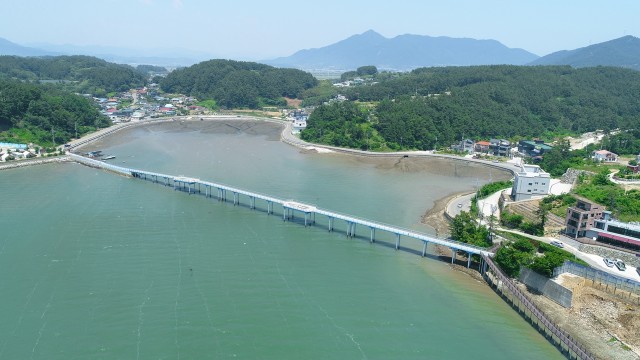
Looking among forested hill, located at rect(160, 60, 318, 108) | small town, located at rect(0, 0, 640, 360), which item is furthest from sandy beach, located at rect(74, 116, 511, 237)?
forested hill, located at rect(160, 60, 318, 108)

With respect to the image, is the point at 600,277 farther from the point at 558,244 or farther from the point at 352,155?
the point at 352,155

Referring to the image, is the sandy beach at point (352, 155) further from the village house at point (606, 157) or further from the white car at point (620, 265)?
the white car at point (620, 265)

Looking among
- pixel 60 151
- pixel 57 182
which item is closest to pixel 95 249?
pixel 57 182

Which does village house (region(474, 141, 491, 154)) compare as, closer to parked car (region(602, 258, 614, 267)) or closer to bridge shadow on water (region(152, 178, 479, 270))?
bridge shadow on water (region(152, 178, 479, 270))

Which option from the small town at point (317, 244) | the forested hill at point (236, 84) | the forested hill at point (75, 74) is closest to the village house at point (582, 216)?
the small town at point (317, 244)

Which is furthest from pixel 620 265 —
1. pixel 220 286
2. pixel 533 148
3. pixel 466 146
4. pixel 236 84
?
pixel 236 84

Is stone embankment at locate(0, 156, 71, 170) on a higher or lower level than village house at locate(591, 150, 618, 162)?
lower

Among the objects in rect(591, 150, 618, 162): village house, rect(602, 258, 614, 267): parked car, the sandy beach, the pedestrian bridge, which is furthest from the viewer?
rect(591, 150, 618, 162): village house
